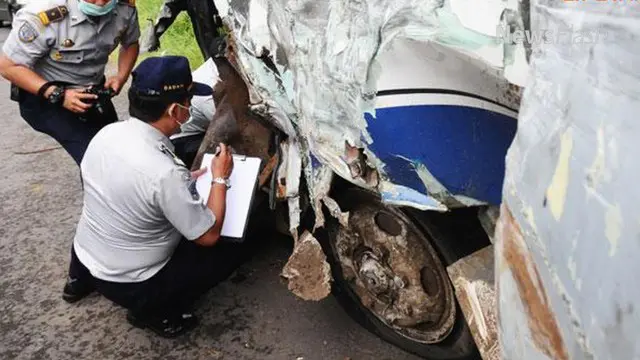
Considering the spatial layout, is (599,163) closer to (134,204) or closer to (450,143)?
(450,143)

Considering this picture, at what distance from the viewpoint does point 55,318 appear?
118 inches

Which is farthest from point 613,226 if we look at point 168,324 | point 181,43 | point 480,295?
point 181,43

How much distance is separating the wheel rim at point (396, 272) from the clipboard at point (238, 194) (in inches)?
14.9

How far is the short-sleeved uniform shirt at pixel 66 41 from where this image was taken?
2973 mm

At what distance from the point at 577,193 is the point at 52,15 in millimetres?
2589

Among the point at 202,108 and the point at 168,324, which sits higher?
the point at 202,108

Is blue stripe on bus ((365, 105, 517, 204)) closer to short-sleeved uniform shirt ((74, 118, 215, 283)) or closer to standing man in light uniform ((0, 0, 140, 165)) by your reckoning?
short-sleeved uniform shirt ((74, 118, 215, 283))

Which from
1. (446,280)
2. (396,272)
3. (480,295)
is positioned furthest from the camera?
(396,272)

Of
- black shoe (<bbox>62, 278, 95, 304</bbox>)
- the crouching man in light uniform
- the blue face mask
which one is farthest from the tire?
the blue face mask

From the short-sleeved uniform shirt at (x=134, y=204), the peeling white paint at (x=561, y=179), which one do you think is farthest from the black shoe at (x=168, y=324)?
the peeling white paint at (x=561, y=179)

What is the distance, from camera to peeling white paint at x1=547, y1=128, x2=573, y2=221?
1129mm

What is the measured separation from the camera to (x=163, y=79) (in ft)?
7.93

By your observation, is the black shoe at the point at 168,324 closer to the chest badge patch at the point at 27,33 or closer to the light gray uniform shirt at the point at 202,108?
the light gray uniform shirt at the point at 202,108

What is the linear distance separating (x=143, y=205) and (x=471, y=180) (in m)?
1.24
